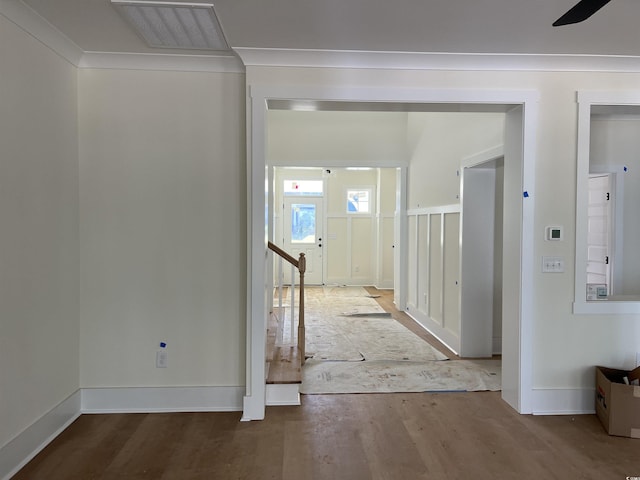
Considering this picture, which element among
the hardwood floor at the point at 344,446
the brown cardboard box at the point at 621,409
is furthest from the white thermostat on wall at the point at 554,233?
the hardwood floor at the point at 344,446

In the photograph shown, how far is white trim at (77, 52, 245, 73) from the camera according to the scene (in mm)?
2766

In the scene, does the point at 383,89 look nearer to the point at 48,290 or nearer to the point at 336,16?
the point at 336,16

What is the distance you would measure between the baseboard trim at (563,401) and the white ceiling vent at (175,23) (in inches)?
123

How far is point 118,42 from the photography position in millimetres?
2582

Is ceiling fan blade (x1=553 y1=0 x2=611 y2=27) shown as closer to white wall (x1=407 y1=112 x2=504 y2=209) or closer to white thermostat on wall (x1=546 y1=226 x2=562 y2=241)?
white thermostat on wall (x1=546 y1=226 x2=562 y2=241)

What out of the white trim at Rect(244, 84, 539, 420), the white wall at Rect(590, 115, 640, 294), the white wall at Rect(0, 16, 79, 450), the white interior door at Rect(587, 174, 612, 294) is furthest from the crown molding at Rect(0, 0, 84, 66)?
the white interior door at Rect(587, 174, 612, 294)

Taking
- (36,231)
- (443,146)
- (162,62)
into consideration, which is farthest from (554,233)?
(36,231)

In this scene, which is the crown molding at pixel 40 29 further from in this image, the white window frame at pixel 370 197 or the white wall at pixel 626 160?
the white window frame at pixel 370 197

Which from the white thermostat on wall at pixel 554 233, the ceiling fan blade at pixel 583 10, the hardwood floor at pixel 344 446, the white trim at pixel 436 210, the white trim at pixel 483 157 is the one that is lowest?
the hardwood floor at pixel 344 446

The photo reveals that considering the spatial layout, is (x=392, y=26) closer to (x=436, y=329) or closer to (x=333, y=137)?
(x=436, y=329)

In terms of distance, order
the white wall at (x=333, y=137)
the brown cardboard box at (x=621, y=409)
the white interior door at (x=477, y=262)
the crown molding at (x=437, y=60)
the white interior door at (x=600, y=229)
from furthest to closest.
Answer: the white wall at (x=333, y=137)
the white interior door at (x=600, y=229)
the white interior door at (x=477, y=262)
the crown molding at (x=437, y=60)
the brown cardboard box at (x=621, y=409)

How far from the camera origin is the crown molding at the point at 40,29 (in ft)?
6.89

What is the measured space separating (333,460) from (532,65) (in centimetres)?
280

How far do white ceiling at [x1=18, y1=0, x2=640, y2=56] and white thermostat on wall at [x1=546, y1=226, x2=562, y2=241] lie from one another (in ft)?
3.75
